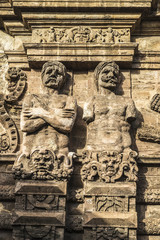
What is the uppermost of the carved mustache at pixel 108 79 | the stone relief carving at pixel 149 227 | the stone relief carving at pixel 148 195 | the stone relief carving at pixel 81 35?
the stone relief carving at pixel 81 35

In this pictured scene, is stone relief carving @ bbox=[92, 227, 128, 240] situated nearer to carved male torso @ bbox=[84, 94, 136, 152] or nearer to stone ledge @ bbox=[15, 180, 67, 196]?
stone ledge @ bbox=[15, 180, 67, 196]

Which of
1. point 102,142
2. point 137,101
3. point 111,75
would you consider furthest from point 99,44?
point 102,142

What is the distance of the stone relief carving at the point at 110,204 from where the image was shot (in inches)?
304

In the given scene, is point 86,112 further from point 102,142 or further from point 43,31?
point 43,31

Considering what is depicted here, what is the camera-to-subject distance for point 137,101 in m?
Answer: 8.75

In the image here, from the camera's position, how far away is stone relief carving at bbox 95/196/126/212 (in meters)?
7.72

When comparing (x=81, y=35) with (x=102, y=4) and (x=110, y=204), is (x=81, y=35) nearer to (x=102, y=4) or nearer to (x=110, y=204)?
(x=102, y=4)

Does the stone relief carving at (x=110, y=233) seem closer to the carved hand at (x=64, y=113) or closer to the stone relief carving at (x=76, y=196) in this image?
the stone relief carving at (x=76, y=196)

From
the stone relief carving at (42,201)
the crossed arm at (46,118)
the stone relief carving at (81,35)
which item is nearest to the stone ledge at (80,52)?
the stone relief carving at (81,35)

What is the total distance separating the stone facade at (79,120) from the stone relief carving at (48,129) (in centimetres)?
2

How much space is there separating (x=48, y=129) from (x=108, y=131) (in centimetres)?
95

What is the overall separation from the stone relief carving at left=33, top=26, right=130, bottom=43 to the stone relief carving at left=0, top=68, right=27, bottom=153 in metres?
0.70

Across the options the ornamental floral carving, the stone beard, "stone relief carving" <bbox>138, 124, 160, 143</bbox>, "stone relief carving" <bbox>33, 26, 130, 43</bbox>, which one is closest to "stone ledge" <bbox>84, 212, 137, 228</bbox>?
the ornamental floral carving

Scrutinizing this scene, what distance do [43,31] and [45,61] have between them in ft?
2.02
